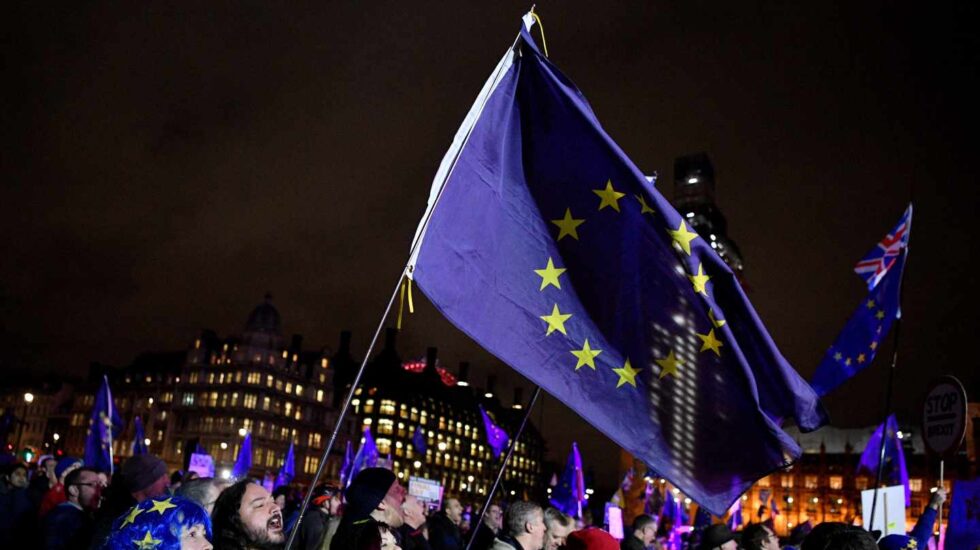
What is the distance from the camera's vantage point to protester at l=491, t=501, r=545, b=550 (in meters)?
6.19

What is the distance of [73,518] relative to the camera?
600cm

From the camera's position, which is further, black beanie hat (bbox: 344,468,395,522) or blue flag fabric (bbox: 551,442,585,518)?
A: blue flag fabric (bbox: 551,442,585,518)

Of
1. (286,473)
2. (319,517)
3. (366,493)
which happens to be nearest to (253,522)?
(366,493)

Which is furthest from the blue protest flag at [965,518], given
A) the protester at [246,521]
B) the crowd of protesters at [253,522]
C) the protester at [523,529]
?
the protester at [246,521]

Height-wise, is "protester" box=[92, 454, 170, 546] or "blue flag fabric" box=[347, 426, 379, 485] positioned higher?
"blue flag fabric" box=[347, 426, 379, 485]

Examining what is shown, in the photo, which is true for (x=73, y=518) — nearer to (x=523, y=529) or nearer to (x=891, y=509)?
(x=523, y=529)

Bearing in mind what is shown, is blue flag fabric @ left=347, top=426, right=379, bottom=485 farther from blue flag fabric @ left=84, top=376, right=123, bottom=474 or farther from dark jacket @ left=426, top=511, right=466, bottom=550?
dark jacket @ left=426, top=511, right=466, bottom=550

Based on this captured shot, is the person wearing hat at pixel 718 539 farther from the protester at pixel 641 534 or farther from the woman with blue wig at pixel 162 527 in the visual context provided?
the woman with blue wig at pixel 162 527

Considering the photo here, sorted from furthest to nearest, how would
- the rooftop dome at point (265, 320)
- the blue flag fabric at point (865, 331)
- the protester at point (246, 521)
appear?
1. the rooftop dome at point (265, 320)
2. the blue flag fabric at point (865, 331)
3. the protester at point (246, 521)

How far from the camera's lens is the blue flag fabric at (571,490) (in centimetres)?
2498

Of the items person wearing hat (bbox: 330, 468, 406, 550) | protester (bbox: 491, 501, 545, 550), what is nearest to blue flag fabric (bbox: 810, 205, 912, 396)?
protester (bbox: 491, 501, 545, 550)

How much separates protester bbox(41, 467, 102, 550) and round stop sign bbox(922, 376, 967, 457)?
818 centimetres

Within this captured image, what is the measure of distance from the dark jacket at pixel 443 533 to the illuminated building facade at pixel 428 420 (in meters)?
136

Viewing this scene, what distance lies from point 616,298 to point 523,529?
194cm
